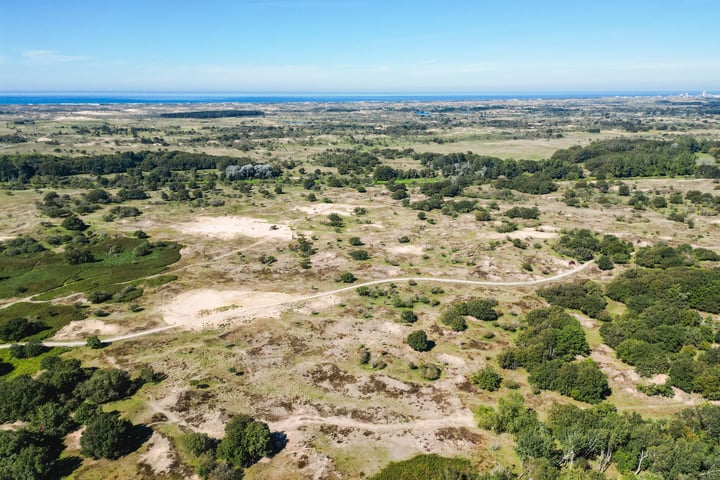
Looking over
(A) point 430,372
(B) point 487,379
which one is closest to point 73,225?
(A) point 430,372

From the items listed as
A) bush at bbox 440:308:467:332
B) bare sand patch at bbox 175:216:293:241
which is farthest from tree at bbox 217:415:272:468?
bare sand patch at bbox 175:216:293:241

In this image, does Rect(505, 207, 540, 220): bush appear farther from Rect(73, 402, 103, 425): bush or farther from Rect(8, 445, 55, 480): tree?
Rect(8, 445, 55, 480): tree

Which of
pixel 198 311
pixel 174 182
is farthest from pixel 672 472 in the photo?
pixel 174 182

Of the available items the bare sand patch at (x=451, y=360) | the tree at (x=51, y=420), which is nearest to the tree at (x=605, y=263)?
the bare sand patch at (x=451, y=360)

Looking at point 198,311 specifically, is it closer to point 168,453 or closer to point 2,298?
point 168,453

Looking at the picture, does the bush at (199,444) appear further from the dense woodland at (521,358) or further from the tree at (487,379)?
the tree at (487,379)

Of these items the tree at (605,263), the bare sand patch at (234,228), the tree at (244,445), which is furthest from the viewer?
the bare sand patch at (234,228)

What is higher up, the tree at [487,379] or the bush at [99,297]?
the bush at [99,297]
